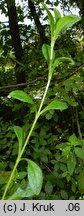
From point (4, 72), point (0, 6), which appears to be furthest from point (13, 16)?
point (4, 72)

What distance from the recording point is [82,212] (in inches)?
36.8

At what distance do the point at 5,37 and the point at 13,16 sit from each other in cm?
34

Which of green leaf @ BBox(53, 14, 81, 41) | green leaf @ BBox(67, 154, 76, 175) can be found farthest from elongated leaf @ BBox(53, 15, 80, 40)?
green leaf @ BBox(67, 154, 76, 175)

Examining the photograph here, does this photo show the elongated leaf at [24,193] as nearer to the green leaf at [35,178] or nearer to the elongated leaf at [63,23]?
the green leaf at [35,178]

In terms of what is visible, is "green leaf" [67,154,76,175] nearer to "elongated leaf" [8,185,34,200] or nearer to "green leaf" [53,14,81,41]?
"elongated leaf" [8,185,34,200]

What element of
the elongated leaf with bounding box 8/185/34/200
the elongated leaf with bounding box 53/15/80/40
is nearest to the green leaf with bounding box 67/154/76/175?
the elongated leaf with bounding box 8/185/34/200

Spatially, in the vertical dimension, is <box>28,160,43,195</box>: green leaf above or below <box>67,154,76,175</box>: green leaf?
above

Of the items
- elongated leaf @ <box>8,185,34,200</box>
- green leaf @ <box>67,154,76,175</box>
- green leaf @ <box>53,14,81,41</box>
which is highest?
green leaf @ <box>53,14,81,41</box>

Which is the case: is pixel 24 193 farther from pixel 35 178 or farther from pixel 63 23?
pixel 63 23

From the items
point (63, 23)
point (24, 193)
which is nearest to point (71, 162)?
point (24, 193)

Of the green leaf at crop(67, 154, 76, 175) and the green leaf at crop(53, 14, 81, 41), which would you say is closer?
the green leaf at crop(53, 14, 81, 41)

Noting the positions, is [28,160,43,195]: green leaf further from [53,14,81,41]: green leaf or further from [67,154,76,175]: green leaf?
[67,154,76,175]: green leaf

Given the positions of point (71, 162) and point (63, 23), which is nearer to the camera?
point (63, 23)

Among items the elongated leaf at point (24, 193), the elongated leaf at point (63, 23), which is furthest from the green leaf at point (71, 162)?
the elongated leaf at point (63, 23)
